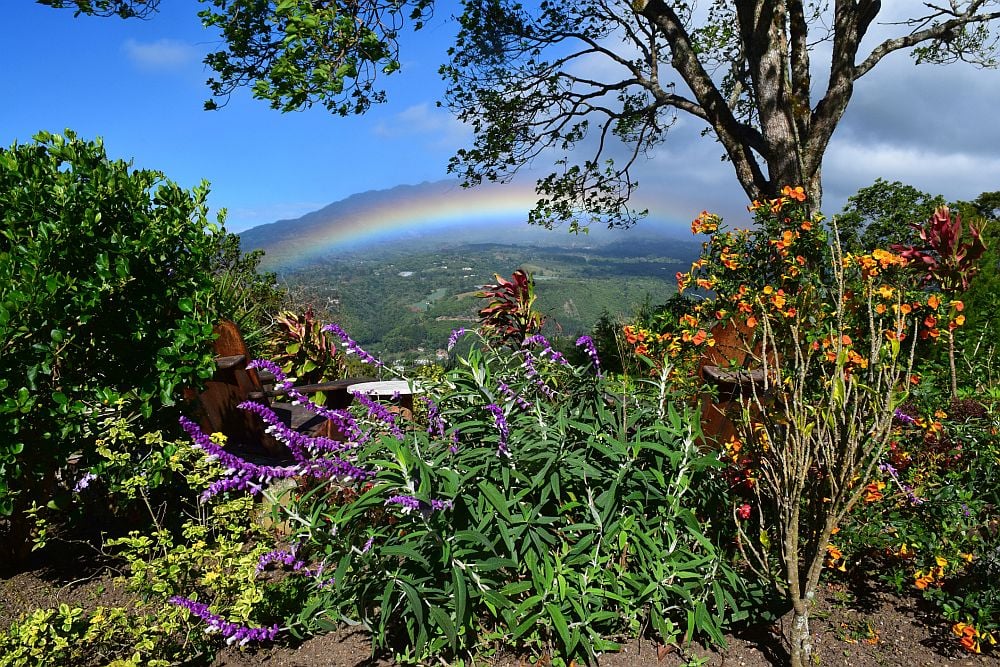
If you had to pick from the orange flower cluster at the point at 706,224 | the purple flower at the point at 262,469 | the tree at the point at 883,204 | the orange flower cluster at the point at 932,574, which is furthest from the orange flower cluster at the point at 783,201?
the tree at the point at 883,204

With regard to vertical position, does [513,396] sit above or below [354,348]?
below

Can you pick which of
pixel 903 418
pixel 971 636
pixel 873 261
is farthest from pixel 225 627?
pixel 873 261

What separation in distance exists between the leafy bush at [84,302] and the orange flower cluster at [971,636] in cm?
368

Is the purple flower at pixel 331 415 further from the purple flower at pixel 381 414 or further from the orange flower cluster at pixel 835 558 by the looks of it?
the orange flower cluster at pixel 835 558

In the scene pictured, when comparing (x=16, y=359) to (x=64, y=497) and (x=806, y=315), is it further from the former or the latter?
(x=806, y=315)

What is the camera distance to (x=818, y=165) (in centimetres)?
750

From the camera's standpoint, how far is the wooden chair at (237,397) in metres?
4.26

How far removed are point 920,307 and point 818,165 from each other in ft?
14.5

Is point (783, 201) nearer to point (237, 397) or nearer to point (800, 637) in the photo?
point (800, 637)

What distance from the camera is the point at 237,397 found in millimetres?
4410

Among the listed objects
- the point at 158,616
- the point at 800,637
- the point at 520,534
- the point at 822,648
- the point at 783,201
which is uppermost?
the point at 783,201

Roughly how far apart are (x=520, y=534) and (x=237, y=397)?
279 centimetres

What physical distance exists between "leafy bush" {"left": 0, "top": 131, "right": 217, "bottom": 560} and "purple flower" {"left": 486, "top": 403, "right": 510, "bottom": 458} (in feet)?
6.19

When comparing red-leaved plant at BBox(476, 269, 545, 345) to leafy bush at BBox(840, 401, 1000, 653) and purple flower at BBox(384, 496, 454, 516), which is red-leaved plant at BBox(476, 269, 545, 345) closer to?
purple flower at BBox(384, 496, 454, 516)
